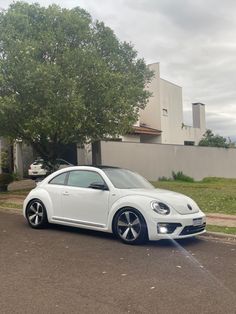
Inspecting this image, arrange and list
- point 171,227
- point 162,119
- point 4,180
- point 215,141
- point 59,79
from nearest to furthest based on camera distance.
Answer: point 171,227
point 59,79
point 4,180
point 162,119
point 215,141

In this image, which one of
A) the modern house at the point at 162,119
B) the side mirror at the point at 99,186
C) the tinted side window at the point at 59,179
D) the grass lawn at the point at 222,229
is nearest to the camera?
the side mirror at the point at 99,186

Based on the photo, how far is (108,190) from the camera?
8234 mm

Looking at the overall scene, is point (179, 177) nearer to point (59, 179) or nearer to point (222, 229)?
point (222, 229)

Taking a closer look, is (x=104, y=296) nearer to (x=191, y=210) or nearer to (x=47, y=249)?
(x=47, y=249)

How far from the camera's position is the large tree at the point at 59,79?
45.5 ft

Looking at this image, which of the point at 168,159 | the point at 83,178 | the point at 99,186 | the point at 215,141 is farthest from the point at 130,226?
the point at 215,141

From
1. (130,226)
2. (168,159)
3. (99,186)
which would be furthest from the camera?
(168,159)

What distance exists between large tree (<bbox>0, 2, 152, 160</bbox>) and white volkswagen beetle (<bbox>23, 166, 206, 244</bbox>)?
5.20 metres

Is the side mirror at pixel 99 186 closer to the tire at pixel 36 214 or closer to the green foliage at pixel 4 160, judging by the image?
the tire at pixel 36 214

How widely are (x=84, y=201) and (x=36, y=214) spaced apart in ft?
4.69

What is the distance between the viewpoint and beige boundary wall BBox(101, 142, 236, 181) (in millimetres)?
22094

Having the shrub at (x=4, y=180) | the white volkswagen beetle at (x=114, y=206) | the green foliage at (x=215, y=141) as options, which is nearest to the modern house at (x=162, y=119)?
the green foliage at (x=215, y=141)

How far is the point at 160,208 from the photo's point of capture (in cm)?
767

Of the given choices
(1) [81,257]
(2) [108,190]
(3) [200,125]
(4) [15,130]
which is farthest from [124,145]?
(3) [200,125]
